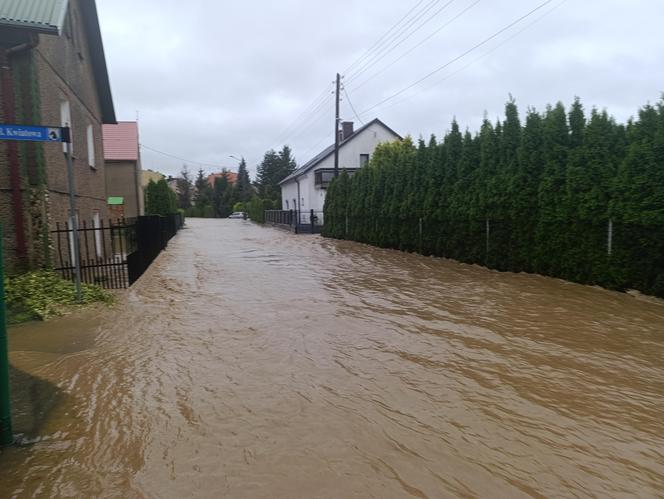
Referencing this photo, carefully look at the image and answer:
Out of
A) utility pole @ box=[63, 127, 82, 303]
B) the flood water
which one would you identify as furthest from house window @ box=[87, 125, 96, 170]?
the flood water

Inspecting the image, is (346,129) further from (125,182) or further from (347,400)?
(347,400)

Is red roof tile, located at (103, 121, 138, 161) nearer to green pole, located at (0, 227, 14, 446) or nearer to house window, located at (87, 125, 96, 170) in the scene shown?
house window, located at (87, 125, 96, 170)

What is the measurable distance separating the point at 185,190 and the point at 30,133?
95661mm

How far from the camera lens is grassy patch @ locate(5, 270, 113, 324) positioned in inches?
290

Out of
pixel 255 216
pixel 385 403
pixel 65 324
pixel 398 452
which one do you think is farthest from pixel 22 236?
pixel 255 216

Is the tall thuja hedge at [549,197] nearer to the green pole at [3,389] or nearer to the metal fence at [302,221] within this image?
the green pole at [3,389]

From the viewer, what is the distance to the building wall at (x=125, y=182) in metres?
30.6

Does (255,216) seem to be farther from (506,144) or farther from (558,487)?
(558,487)

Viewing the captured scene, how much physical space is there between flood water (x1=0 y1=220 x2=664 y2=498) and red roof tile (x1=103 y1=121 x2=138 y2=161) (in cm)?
2530

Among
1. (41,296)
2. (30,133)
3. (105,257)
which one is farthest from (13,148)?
(105,257)

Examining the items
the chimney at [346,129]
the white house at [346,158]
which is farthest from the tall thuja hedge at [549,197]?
the chimney at [346,129]

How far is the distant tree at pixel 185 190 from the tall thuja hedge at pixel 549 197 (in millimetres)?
84891

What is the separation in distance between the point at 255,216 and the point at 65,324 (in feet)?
167

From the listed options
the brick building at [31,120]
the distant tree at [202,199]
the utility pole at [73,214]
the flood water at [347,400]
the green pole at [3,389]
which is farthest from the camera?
the distant tree at [202,199]
